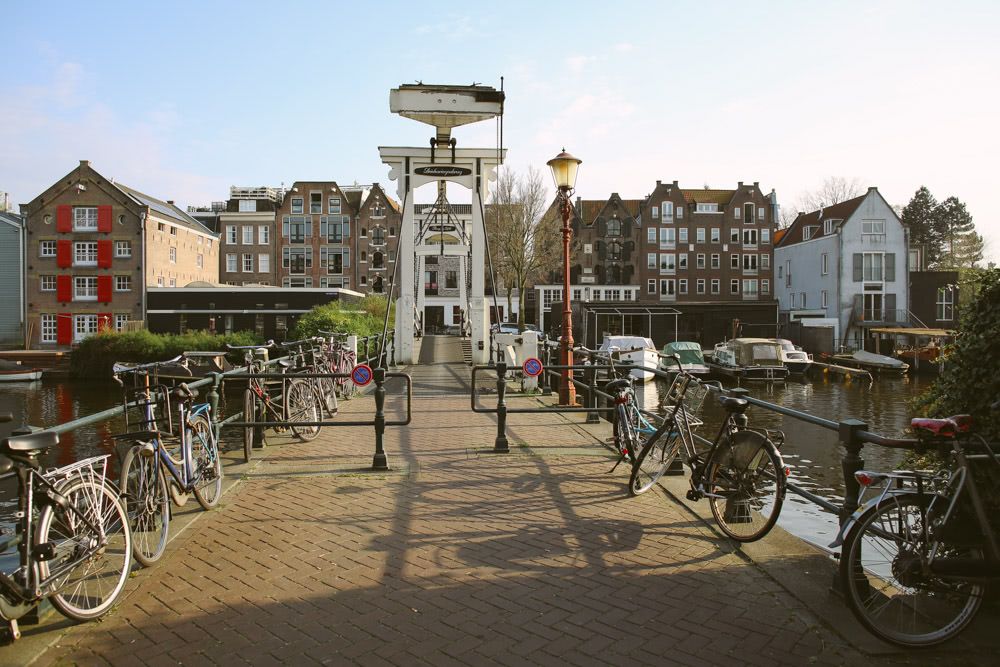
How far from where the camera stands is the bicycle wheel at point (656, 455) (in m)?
6.15

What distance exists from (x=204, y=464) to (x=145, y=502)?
1006 mm

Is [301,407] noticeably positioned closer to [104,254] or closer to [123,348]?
[123,348]

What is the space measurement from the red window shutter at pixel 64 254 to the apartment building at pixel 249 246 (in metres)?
15.9

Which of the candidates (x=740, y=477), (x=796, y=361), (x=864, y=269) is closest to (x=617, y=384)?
(x=740, y=477)

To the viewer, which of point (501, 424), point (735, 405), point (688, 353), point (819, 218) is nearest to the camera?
point (735, 405)

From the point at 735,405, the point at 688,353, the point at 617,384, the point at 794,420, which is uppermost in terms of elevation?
the point at 735,405

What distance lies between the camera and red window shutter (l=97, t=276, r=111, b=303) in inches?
1959

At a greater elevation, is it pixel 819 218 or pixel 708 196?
pixel 708 196

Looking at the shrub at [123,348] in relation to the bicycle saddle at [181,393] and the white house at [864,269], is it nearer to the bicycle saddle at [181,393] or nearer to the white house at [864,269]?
the bicycle saddle at [181,393]

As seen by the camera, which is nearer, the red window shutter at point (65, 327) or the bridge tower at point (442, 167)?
the bridge tower at point (442, 167)

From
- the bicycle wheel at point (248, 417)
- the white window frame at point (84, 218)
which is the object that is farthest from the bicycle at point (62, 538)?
the white window frame at point (84, 218)

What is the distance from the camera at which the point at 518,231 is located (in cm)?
4572

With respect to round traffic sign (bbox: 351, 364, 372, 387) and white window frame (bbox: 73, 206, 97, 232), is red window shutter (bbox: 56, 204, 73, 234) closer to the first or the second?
white window frame (bbox: 73, 206, 97, 232)

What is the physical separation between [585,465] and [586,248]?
2423 inches
